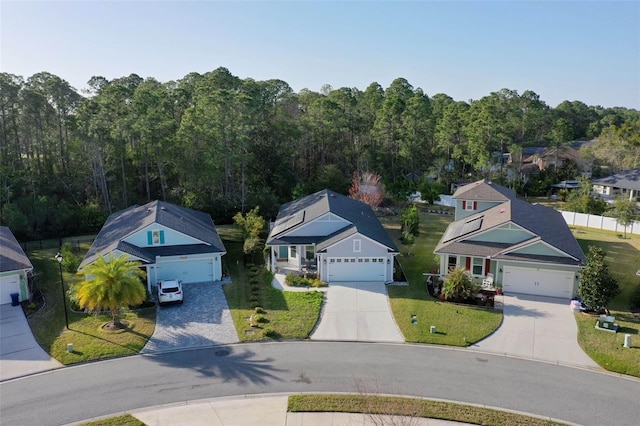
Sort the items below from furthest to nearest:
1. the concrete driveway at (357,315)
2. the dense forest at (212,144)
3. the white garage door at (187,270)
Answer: the dense forest at (212,144) → the white garage door at (187,270) → the concrete driveway at (357,315)

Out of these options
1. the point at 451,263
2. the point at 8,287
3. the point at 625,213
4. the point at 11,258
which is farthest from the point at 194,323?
the point at 625,213

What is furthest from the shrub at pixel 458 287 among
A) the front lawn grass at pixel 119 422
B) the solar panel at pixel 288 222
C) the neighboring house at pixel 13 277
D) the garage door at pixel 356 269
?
the neighboring house at pixel 13 277

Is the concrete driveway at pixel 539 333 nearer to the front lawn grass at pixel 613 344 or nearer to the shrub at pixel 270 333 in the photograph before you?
the front lawn grass at pixel 613 344

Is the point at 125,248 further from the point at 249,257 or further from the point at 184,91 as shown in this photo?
the point at 184,91

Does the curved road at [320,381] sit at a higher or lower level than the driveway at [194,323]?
lower

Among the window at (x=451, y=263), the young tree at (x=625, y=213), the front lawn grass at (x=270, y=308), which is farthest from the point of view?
the young tree at (x=625, y=213)

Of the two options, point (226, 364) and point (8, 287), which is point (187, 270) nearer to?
point (8, 287)
